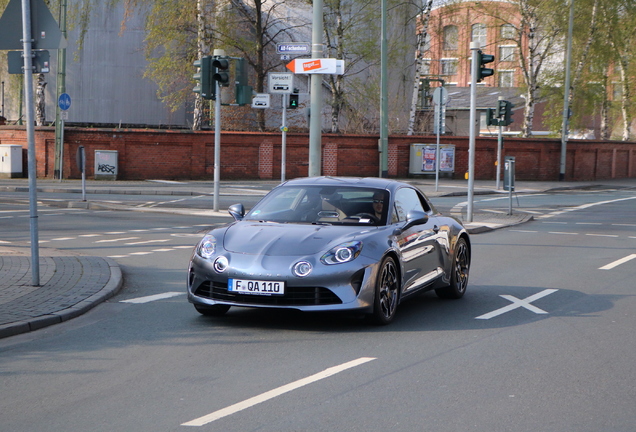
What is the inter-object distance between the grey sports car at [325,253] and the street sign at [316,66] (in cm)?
639

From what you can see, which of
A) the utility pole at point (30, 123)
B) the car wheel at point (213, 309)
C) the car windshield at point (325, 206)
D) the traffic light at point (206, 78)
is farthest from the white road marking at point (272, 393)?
the traffic light at point (206, 78)

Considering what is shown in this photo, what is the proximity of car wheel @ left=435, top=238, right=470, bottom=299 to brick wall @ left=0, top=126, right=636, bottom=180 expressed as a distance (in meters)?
25.5

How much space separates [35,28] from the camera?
918cm

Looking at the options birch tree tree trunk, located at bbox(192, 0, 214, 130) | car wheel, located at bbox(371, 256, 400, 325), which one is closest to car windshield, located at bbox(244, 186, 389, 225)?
car wheel, located at bbox(371, 256, 400, 325)

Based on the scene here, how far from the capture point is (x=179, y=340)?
713 centimetres

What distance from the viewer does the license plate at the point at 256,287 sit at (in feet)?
23.8

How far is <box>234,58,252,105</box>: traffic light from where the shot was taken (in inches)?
788

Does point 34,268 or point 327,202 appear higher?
point 327,202

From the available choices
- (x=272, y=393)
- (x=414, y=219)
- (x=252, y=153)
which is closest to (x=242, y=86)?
(x=414, y=219)

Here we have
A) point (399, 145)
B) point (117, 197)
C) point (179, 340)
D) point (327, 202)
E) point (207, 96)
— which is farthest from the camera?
point (399, 145)

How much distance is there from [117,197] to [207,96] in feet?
24.8

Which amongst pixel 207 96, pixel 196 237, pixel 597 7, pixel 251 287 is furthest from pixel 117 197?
pixel 597 7

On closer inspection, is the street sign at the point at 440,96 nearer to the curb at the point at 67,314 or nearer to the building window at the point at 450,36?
the building window at the point at 450,36

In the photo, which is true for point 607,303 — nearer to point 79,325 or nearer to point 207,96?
point 79,325
